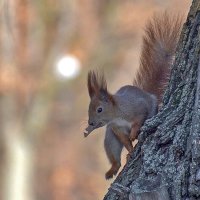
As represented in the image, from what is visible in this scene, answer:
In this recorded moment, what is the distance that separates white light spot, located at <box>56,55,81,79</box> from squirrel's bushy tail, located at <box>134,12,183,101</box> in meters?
6.96

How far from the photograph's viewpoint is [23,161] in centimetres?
1064

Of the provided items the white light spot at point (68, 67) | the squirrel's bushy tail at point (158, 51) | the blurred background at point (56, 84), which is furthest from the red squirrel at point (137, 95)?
the white light spot at point (68, 67)

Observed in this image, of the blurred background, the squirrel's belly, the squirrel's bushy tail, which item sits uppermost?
the blurred background

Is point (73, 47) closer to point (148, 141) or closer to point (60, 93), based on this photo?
point (60, 93)

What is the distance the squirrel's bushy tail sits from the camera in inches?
141

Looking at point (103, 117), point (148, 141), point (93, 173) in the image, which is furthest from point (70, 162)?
point (148, 141)

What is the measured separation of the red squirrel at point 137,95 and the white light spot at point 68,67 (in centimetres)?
693

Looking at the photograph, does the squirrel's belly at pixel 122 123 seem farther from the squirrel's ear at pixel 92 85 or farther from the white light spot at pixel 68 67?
the white light spot at pixel 68 67

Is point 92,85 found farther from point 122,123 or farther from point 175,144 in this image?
point 175,144

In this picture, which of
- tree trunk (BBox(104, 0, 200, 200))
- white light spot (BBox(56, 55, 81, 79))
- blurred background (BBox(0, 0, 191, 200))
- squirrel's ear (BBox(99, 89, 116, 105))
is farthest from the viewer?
white light spot (BBox(56, 55, 81, 79))

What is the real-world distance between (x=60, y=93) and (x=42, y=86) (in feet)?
0.63

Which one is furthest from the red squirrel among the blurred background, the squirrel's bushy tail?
the blurred background

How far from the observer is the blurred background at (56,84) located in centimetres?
1001

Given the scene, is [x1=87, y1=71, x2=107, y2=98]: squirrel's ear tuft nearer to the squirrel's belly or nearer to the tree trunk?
the squirrel's belly
